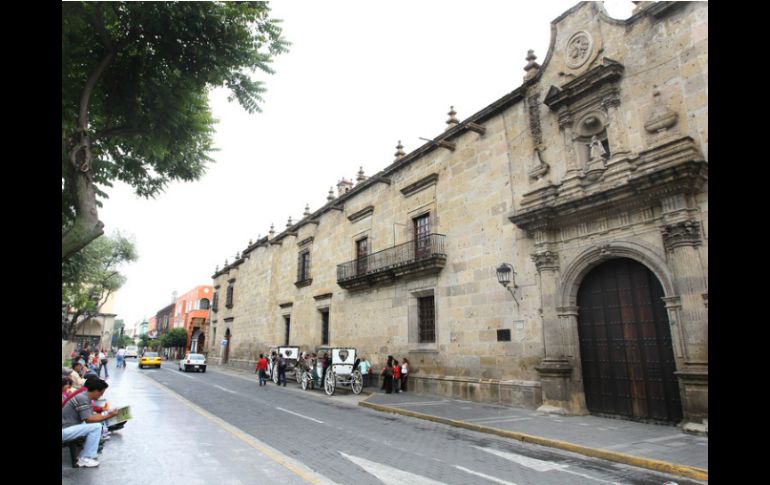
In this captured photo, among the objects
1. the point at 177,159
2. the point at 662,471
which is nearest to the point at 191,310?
the point at 177,159

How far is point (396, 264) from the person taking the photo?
1712 centimetres

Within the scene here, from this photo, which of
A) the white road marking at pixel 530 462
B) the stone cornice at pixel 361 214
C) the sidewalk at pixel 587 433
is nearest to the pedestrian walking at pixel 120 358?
the stone cornice at pixel 361 214

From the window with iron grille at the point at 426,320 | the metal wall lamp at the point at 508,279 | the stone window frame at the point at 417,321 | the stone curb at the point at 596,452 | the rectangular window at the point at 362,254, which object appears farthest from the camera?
the rectangular window at the point at 362,254

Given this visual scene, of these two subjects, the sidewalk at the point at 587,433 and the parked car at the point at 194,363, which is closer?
the sidewalk at the point at 587,433

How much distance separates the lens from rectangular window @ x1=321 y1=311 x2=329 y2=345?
899 inches

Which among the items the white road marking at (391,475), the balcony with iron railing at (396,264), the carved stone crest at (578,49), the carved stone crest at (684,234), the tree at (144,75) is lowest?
the white road marking at (391,475)

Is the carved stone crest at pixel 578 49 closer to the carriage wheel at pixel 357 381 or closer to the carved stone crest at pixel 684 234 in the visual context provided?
the carved stone crest at pixel 684 234

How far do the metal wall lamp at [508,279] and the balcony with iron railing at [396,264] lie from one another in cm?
307

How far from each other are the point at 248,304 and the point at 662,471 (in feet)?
105

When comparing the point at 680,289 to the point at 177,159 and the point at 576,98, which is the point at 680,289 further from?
the point at 177,159

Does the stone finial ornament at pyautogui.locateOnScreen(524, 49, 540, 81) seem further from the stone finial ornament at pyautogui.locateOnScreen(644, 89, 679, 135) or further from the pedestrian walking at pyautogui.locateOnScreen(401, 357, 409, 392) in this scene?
the pedestrian walking at pyautogui.locateOnScreen(401, 357, 409, 392)

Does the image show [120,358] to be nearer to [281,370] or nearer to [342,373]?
[281,370]

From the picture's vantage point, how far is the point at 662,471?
19.9ft

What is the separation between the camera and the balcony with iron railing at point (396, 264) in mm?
15594
